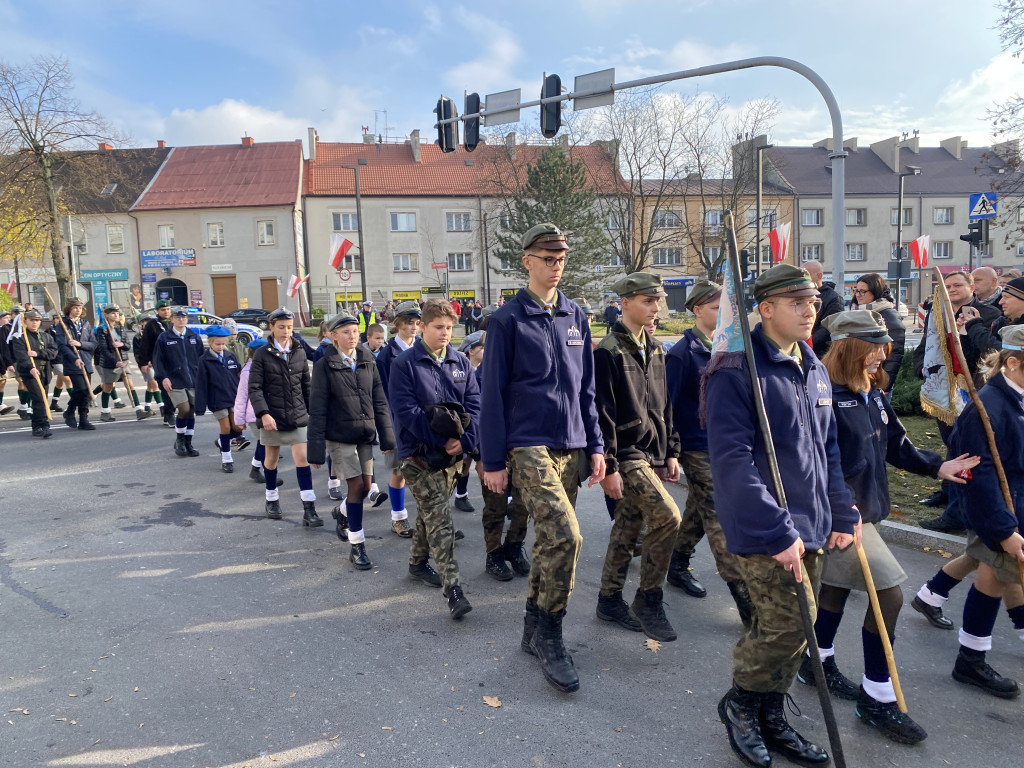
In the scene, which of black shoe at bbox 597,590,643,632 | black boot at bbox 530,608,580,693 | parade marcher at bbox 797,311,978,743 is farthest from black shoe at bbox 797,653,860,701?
black boot at bbox 530,608,580,693

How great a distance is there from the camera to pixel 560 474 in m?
3.96

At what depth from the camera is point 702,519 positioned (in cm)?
446

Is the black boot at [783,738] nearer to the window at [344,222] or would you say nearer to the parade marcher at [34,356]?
the parade marcher at [34,356]

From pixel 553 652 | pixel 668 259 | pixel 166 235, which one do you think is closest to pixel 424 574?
pixel 553 652

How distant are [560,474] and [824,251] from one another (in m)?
59.8

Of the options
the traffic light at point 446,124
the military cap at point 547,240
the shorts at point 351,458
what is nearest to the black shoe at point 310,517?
the shorts at point 351,458

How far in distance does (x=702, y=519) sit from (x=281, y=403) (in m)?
4.11

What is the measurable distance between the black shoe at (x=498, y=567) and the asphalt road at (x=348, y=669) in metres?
0.09

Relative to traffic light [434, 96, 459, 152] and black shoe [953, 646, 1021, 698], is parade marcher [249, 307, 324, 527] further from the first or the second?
traffic light [434, 96, 459, 152]

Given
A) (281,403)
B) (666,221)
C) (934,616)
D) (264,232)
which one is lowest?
(934,616)

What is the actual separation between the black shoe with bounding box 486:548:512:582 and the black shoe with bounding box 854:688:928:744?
2538 millimetres

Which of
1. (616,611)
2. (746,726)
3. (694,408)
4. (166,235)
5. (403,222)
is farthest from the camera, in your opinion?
(403,222)

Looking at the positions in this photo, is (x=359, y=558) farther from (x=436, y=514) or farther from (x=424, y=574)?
(x=436, y=514)

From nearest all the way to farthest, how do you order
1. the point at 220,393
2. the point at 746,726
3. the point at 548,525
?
the point at 746,726
the point at 548,525
the point at 220,393
